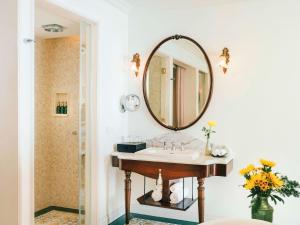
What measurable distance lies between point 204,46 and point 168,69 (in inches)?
18.7

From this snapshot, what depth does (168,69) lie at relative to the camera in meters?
3.69

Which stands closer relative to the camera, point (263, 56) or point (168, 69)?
point (263, 56)

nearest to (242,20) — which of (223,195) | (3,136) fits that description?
(223,195)

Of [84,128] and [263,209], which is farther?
[84,128]

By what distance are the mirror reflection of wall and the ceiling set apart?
0.99 meters

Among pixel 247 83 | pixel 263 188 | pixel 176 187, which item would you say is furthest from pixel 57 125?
pixel 263 188

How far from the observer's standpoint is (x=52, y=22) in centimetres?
354

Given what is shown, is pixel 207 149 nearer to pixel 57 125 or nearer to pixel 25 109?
pixel 25 109

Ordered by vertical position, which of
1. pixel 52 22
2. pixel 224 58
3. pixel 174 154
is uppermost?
pixel 52 22

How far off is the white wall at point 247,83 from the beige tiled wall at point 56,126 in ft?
4.12

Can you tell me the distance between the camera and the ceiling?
3.24 meters

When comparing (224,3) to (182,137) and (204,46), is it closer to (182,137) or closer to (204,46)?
(204,46)

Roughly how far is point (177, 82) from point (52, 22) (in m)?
1.53

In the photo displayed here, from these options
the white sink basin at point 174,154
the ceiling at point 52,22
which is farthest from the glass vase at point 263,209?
the ceiling at point 52,22
